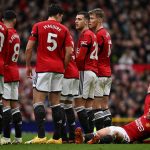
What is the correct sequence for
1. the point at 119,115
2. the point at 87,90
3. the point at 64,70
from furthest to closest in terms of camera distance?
the point at 119,115
the point at 87,90
the point at 64,70

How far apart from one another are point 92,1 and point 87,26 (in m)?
15.5

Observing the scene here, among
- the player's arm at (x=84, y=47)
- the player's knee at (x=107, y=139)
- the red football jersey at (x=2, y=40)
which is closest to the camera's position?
the player's knee at (x=107, y=139)

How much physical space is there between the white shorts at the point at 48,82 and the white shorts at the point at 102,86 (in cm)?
203

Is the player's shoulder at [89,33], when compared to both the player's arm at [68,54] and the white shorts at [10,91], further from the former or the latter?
the white shorts at [10,91]

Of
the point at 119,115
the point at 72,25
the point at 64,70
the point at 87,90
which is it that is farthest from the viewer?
the point at 72,25

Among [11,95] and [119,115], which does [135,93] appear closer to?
[119,115]

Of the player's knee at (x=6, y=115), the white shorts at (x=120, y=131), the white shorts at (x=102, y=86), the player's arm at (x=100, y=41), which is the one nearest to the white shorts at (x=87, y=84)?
the white shorts at (x=102, y=86)

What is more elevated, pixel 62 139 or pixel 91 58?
pixel 91 58

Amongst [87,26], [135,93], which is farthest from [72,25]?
[87,26]

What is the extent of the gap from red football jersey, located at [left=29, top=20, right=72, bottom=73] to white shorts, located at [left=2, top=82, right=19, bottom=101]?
0.76 meters

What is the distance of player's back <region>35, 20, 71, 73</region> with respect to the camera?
1523cm

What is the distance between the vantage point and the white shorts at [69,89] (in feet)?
54.3

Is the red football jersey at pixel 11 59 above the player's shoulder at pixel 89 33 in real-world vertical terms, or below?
below

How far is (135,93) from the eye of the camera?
88.2 feet
